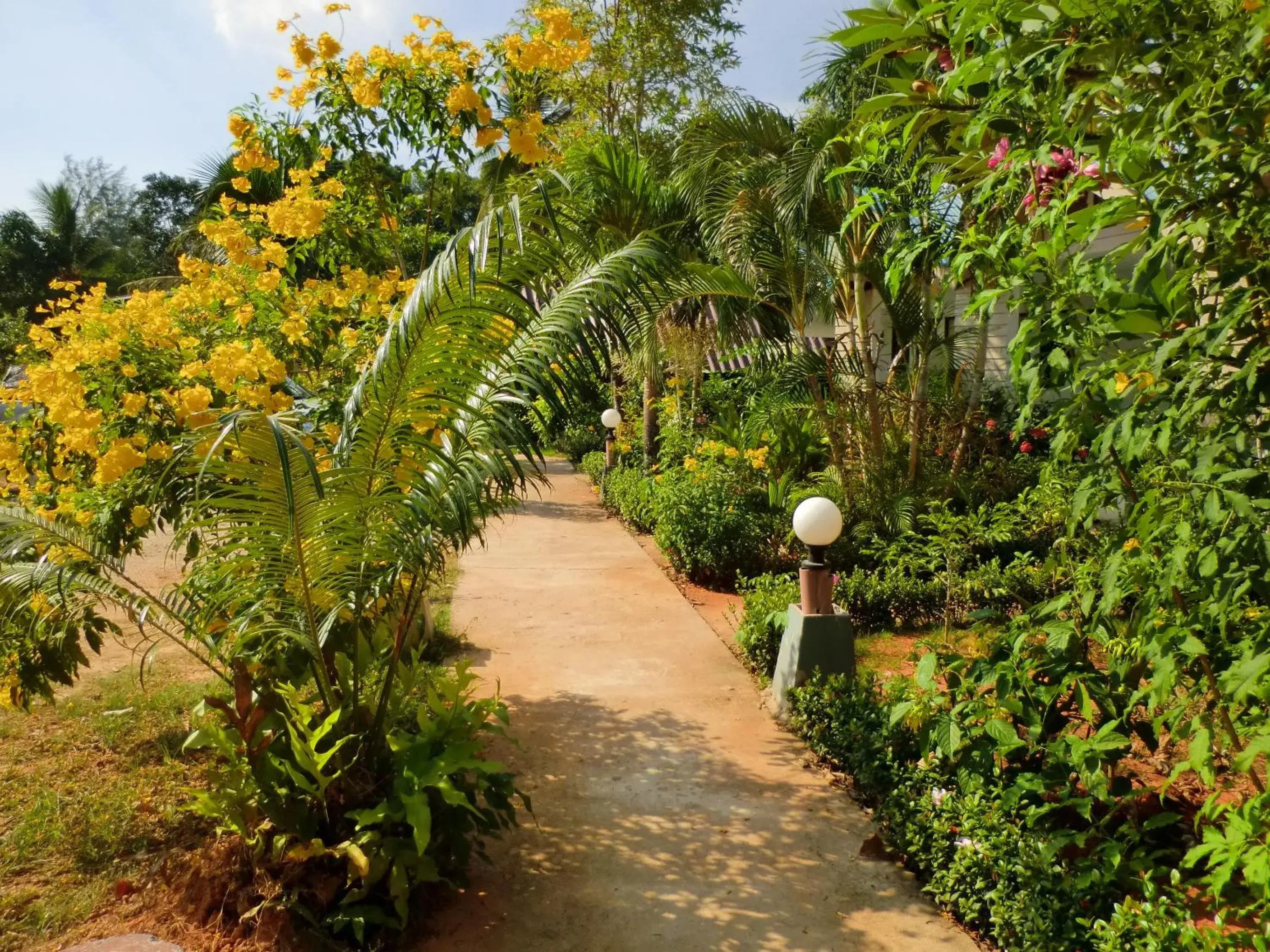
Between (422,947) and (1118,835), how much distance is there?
228cm

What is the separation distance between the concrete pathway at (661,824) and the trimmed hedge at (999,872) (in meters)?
0.13

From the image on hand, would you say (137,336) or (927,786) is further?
(137,336)

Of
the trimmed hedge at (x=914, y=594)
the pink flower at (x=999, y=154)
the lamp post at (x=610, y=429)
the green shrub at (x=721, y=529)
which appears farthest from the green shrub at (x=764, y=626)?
the lamp post at (x=610, y=429)

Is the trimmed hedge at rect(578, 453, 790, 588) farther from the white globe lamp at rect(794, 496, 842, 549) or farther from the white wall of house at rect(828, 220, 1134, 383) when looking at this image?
the white globe lamp at rect(794, 496, 842, 549)

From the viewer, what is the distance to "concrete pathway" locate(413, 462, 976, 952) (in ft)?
9.73

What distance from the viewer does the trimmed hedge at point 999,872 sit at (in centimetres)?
232

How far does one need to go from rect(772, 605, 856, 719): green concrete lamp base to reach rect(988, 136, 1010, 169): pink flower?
253 centimetres

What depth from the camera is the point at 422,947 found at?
113 inches

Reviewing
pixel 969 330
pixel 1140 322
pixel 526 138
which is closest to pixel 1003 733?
pixel 1140 322

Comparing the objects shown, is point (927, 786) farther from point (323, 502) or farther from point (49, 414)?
point (49, 414)

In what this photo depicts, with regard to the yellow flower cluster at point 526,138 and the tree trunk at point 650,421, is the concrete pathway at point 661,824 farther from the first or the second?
the tree trunk at point 650,421

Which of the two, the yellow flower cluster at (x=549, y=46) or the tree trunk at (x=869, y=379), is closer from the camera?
the yellow flower cluster at (x=549, y=46)

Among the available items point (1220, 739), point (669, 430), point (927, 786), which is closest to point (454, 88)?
point (927, 786)

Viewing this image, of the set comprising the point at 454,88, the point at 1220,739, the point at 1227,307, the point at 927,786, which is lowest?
the point at 927,786
